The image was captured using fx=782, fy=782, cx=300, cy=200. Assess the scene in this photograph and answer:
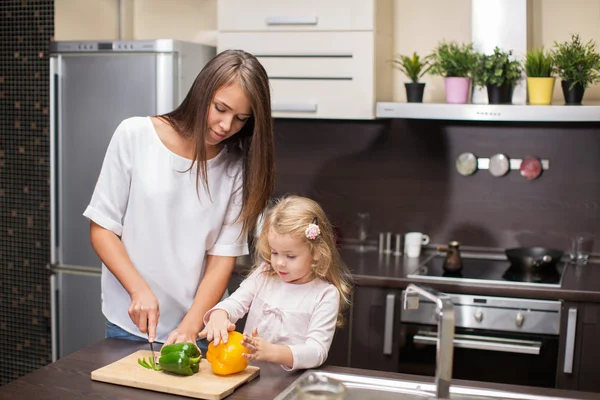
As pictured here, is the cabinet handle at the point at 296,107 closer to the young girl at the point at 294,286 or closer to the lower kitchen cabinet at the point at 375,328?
the lower kitchen cabinet at the point at 375,328

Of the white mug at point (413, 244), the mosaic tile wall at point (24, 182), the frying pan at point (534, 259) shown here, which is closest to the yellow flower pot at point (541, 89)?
the frying pan at point (534, 259)

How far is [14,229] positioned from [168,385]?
2.38 meters

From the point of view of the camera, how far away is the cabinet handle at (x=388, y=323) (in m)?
3.03

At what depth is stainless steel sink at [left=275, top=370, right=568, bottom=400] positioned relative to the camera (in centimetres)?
165

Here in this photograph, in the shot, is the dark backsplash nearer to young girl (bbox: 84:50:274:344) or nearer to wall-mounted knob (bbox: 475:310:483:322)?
wall-mounted knob (bbox: 475:310:483:322)

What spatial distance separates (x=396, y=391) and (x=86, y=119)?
2180mm

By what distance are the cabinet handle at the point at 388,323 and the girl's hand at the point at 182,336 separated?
1.21 m

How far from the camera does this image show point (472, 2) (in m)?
3.23

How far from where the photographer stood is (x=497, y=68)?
122 inches

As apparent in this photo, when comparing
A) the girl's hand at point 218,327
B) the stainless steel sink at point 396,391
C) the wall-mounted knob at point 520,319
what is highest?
the girl's hand at point 218,327

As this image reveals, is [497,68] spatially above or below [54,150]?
above

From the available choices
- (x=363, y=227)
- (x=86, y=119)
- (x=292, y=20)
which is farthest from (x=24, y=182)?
(x=363, y=227)

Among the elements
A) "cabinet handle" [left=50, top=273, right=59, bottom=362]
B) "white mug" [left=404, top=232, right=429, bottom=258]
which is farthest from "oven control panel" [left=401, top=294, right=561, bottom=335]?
"cabinet handle" [left=50, top=273, right=59, bottom=362]

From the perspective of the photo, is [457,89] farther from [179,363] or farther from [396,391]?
[179,363]
